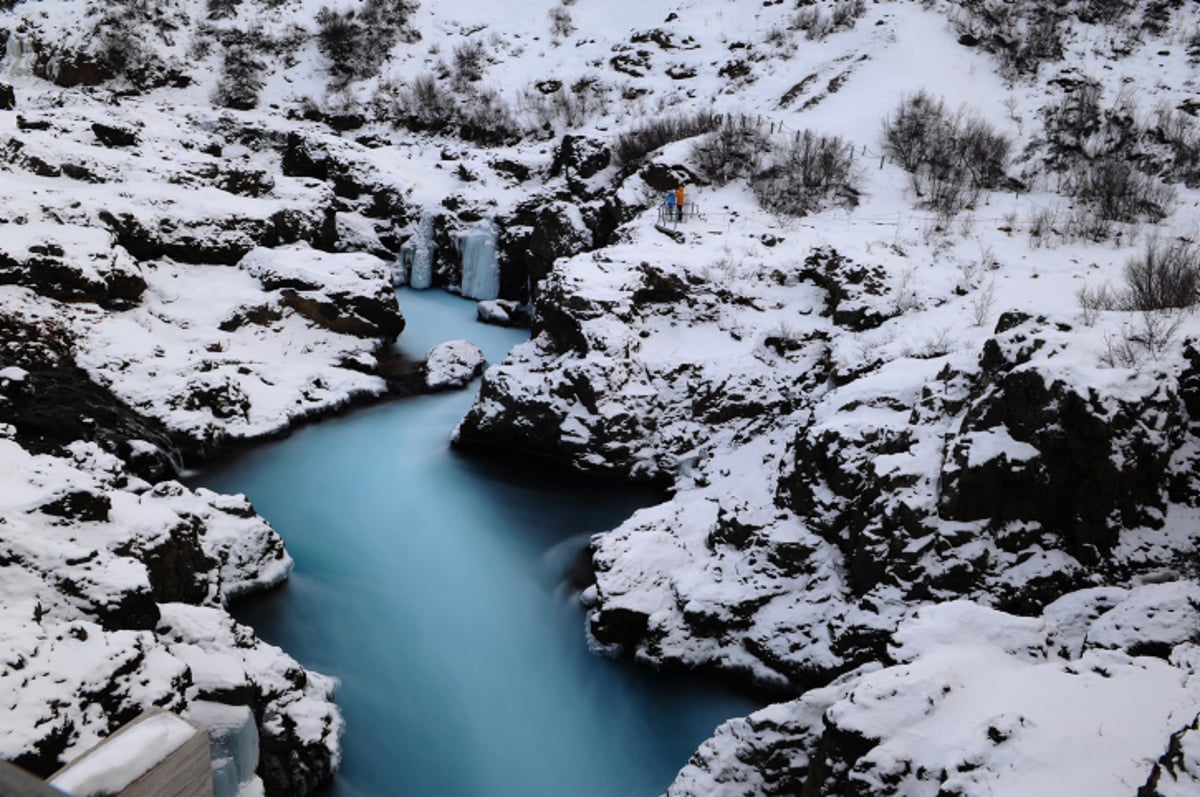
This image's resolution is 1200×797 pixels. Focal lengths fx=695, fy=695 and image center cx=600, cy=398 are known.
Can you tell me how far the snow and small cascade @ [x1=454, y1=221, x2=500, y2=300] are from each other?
63.8 ft

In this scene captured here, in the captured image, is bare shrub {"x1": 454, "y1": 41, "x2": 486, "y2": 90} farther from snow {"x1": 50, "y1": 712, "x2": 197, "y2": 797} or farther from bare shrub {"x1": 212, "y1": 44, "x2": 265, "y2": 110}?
snow {"x1": 50, "y1": 712, "x2": 197, "y2": 797}

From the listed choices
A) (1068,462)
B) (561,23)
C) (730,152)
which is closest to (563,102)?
(561,23)

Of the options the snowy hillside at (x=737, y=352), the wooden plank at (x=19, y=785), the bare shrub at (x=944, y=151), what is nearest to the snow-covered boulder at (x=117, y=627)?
the snowy hillside at (x=737, y=352)

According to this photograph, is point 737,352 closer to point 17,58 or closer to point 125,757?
point 125,757

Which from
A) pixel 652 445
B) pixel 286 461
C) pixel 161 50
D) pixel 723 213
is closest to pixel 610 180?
pixel 723 213

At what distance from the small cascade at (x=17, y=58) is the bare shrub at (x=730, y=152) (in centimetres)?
2648

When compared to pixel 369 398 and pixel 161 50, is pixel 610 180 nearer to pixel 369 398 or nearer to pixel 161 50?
pixel 369 398

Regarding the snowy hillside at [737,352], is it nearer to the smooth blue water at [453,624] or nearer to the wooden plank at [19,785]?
the smooth blue water at [453,624]

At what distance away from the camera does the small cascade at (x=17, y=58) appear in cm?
2641

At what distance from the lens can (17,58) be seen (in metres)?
26.6

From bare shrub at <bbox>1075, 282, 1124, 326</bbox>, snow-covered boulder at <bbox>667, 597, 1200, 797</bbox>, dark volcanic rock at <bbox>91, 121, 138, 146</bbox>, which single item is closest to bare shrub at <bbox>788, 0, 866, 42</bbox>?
bare shrub at <bbox>1075, 282, 1124, 326</bbox>

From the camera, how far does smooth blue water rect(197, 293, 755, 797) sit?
7.03 metres

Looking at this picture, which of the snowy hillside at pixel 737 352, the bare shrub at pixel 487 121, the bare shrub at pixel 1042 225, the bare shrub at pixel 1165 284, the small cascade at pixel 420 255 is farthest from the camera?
the bare shrub at pixel 487 121

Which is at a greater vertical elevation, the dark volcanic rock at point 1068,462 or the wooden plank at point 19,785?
the wooden plank at point 19,785
